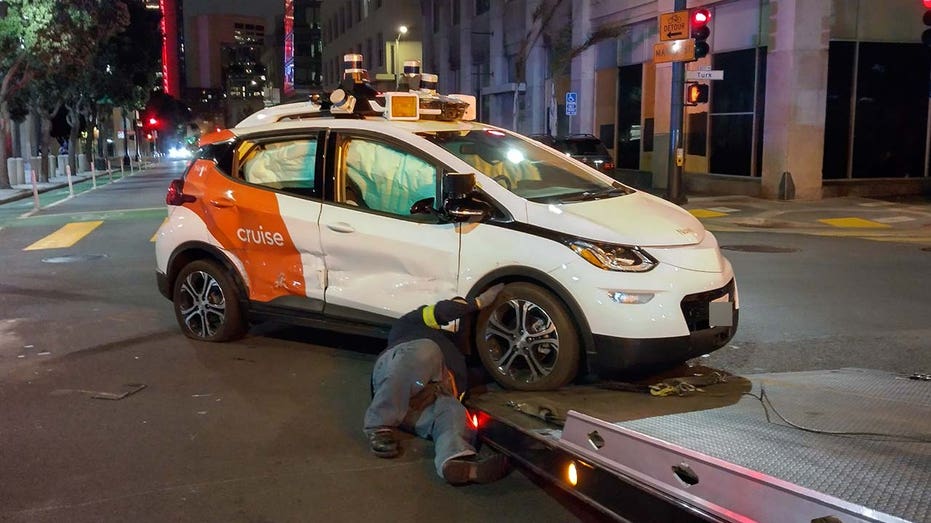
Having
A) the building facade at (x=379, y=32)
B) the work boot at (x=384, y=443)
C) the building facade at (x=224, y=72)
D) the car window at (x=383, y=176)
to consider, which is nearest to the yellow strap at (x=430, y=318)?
the work boot at (x=384, y=443)

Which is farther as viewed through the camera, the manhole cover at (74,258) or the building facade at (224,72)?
the building facade at (224,72)

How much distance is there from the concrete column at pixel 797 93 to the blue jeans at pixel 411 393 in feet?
59.1

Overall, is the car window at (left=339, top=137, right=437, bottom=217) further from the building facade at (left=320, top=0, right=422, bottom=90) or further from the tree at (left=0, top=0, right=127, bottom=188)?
the building facade at (left=320, top=0, right=422, bottom=90)

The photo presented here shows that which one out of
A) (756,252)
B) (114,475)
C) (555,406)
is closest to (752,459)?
(555,406)

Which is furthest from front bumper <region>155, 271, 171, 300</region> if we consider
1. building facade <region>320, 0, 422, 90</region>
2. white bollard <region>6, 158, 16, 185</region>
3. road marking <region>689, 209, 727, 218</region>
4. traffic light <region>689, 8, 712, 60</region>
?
building facade <region>320, 0, 422, 90</region>

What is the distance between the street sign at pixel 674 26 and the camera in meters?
17.9

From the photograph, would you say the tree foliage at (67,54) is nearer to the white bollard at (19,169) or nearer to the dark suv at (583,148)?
the white bollard at (19,169)

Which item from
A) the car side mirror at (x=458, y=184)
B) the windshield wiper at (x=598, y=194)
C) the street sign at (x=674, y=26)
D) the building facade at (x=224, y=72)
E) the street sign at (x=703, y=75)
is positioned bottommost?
the windshield wiper at (x=598, y=194)

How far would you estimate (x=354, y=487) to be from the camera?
425cm

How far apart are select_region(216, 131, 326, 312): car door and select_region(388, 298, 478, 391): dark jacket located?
4.52ft

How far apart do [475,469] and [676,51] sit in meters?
15.9

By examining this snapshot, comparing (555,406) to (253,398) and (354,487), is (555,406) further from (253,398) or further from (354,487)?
(253,398)

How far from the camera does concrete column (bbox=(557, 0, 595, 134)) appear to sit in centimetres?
3045

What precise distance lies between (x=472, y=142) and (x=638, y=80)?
76.9 feet
